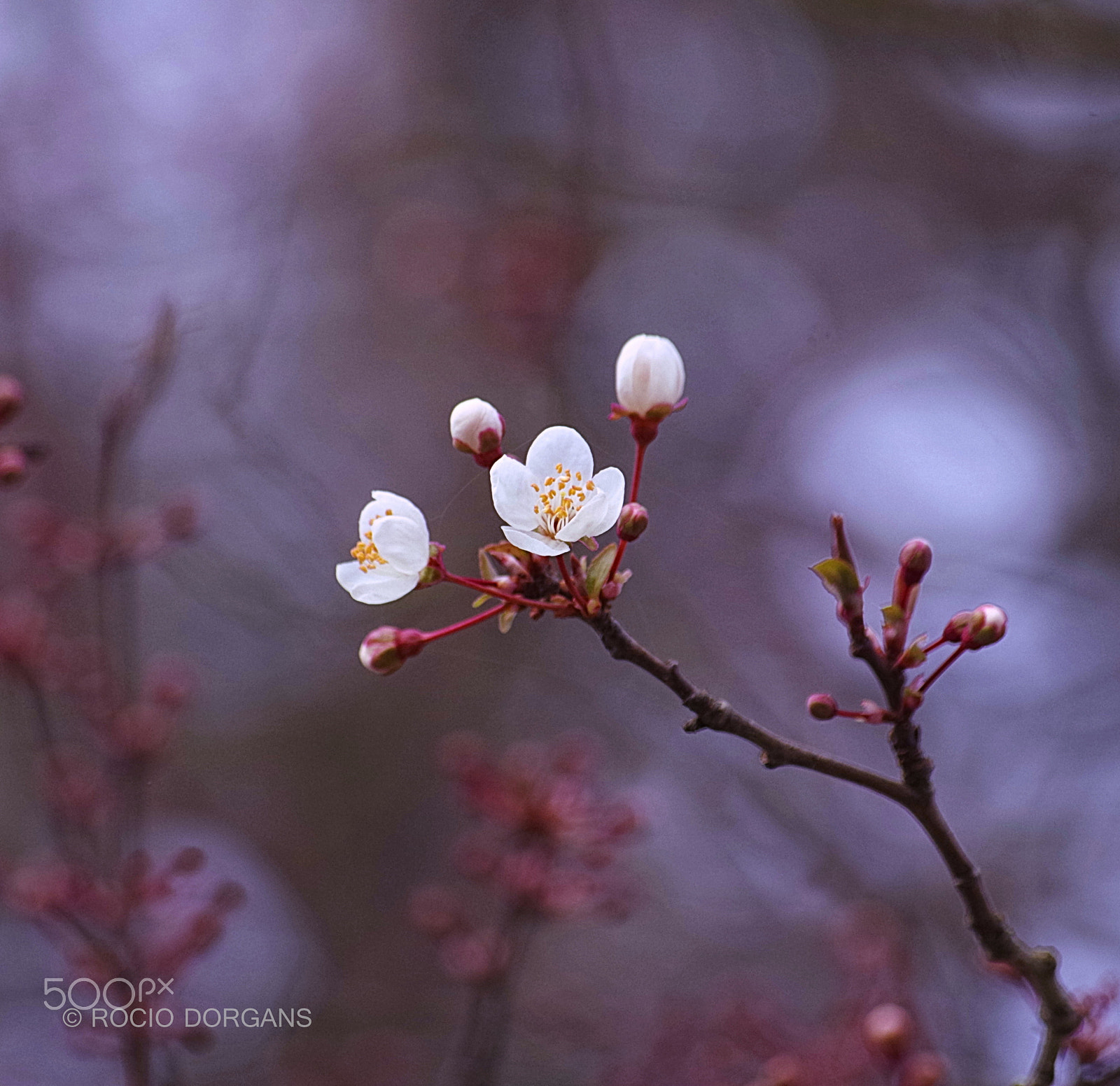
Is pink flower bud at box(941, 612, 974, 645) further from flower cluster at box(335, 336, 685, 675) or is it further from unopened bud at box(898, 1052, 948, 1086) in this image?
unopened bud at box(898, 1052, 948, 1086)

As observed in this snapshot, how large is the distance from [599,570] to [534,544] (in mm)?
68

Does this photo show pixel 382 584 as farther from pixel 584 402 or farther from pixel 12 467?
pixel 584 402

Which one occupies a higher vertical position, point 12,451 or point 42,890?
point 12,451

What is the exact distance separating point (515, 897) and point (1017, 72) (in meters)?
2.77

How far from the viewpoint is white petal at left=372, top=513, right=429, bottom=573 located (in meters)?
1.09

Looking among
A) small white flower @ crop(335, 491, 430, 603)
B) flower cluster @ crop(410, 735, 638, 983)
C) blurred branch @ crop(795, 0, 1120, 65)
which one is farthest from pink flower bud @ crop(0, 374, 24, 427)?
blurred branch @ crop(795, 0, 1120, 65)

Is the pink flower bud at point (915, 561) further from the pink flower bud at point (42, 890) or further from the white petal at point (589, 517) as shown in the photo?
the pink flower bud at point (42, 890)

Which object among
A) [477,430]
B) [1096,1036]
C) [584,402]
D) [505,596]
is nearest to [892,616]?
[505,596]

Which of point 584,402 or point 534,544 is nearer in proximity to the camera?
point 534,544

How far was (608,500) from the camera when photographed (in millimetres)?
1073

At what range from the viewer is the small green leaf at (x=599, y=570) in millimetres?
995

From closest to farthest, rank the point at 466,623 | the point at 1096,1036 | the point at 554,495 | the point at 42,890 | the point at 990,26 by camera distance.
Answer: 1. the point at 466,623
2. the point at 554,495
3. the point at 1096,1036
4. the point at 42,890
5. the point at 990,26

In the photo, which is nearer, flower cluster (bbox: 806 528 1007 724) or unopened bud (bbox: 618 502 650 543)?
flower cluster (bbox: 806 528 1007 724)
